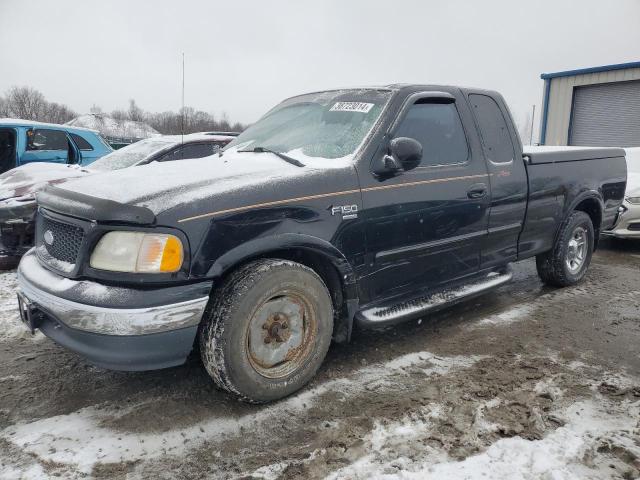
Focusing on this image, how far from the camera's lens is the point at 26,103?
6531 centimetres

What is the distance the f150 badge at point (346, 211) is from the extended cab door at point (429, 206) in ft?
0.30

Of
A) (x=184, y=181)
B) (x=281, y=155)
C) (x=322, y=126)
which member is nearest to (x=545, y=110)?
(x=322, y=126)

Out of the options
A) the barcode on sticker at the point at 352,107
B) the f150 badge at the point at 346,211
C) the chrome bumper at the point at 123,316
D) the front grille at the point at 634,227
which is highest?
the barcode on sticker at the point at 352,107

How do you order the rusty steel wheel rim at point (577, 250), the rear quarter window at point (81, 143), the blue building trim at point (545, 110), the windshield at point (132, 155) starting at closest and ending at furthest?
the rusty steel wheel rim at point (577, 250), the windshield at point (132, 155), the rear quarter window at point (81, 143), the blue building trim at point (545, 110)

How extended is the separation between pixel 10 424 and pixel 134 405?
0.62 meters

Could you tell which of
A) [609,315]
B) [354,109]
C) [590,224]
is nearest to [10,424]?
[354,109]

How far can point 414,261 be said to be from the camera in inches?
137

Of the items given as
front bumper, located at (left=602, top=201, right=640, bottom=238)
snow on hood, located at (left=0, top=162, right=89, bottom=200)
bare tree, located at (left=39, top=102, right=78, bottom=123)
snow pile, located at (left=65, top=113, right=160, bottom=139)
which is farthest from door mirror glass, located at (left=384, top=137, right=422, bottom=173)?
bare tree, located at (left=39, top=102, right=78, bottom=123)

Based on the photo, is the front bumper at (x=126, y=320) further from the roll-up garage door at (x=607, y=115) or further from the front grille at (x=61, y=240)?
the roll-up garage door at (x=607, y=115)

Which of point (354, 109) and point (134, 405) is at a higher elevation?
point (354, 109)

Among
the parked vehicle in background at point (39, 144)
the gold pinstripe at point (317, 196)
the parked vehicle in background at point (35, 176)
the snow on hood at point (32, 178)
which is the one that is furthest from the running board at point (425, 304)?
the parked vehicle in background at point (39, 144)

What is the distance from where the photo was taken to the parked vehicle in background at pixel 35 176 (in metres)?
5.43

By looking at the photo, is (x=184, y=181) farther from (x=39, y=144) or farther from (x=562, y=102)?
(x=562, y=102)

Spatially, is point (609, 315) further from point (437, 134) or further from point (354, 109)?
point (354, 109)
